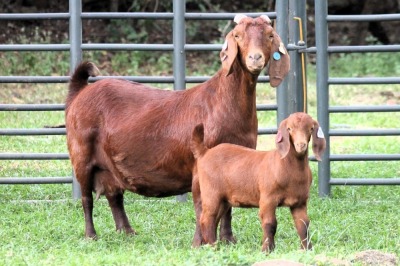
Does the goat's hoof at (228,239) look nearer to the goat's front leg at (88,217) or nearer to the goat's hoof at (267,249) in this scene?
the goat's hoof at (267,249)

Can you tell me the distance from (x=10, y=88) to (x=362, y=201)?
7630mm

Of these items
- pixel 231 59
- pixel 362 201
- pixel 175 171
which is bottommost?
pixel 362 201

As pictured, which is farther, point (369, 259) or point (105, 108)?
point (105, 108)

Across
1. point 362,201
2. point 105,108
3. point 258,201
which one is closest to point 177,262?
point 258,201

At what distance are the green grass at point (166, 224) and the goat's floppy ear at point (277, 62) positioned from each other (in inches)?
45.8

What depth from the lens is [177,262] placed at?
596 cm

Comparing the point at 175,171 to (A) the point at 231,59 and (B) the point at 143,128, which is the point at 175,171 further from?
(A) the point at 231,59

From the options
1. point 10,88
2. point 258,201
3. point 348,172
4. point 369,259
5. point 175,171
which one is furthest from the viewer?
point 10,88

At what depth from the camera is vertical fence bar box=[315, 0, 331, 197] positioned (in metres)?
9.39

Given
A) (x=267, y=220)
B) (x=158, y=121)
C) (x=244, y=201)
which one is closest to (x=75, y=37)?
(x=158, y=121)

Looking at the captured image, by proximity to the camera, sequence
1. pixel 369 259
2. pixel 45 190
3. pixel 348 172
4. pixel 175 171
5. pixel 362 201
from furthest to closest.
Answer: pixel 348 172, pixel 45 190, pixel 362 201, pixel 175 171, pixel 369 259

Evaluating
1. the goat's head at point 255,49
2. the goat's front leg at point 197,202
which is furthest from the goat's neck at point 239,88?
the goat's front leg at point 197,202

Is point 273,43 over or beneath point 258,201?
over

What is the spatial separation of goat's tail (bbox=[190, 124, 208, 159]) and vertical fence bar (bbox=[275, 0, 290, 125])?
2.43 metres
